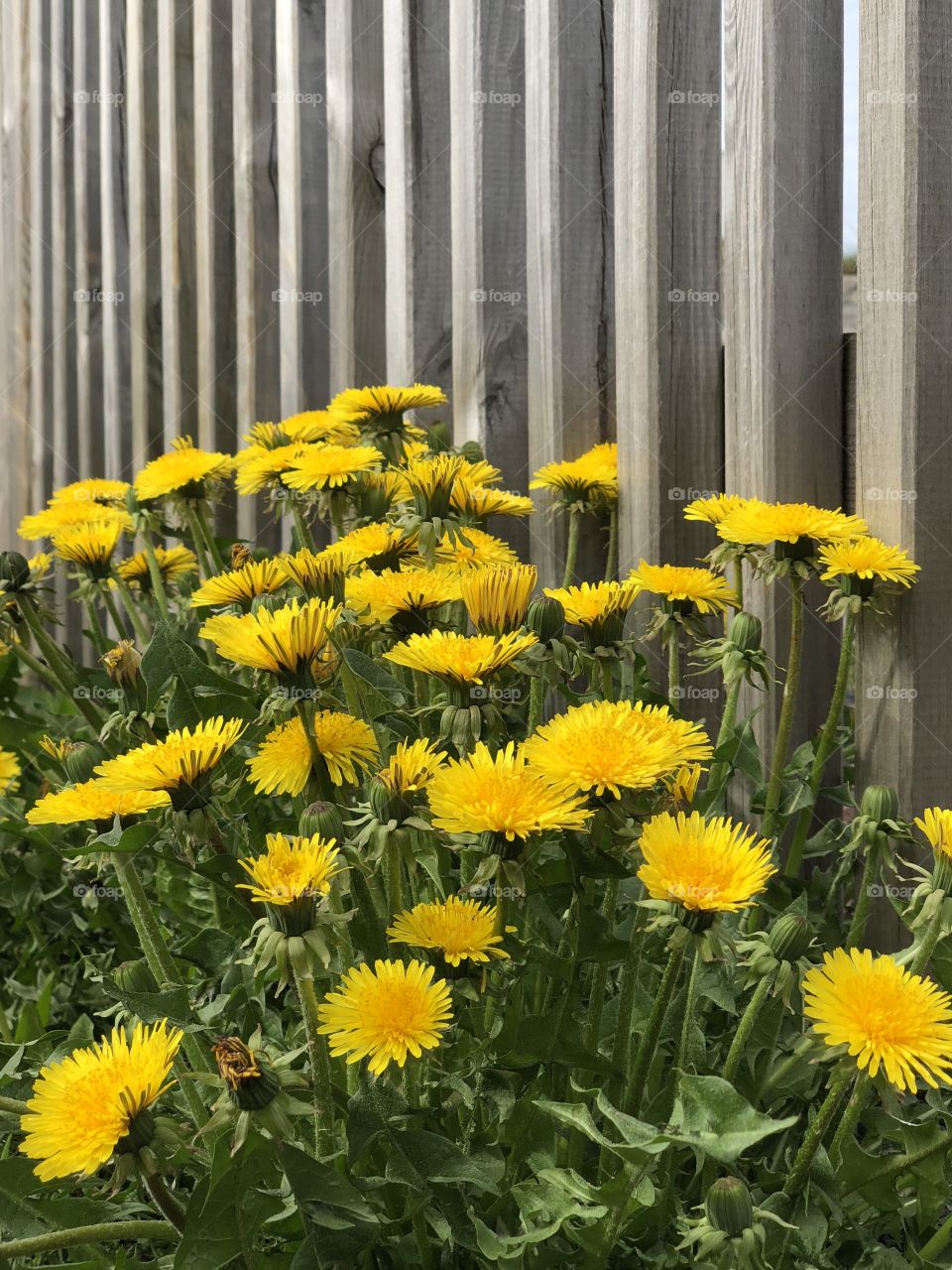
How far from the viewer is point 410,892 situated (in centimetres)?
116

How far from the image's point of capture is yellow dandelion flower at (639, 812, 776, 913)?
2.73 feet

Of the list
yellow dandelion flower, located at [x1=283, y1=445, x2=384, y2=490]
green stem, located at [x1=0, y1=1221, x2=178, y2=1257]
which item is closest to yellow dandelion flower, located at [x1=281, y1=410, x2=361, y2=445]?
yellow dandelion flower, located at [x1=283, y1=445, x2=384, y2=490]

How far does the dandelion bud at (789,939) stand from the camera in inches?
35.8

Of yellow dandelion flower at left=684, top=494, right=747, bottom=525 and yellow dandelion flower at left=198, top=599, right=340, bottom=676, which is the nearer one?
yellow dandelion flower at left=198, top=599, right=340, bottom=676

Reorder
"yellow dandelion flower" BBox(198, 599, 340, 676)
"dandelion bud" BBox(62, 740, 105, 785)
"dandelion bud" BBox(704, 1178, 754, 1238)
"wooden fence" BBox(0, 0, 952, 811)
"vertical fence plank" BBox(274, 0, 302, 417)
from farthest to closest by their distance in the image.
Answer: "vertical fence plank" BBox(274, 0, 302, 417) < "wooden fence" BBox(0, 0, 952, 811) < "dandelion bud" BBox(62, 740, 105, 785) < "yellow dandelion flower" BBox(198, 599, 340, 676) < "dandelion bud" BBox(704, 1178, 754, 1238)

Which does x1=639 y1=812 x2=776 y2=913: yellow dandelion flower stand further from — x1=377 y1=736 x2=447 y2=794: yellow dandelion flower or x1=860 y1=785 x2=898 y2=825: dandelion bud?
x1=860 y1=785 x2=898 y2=825: dandelion bud

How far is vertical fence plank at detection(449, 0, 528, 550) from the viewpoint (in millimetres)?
1984

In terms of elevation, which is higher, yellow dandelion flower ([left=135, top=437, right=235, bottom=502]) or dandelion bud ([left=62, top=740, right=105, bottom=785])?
yellow dandelion flower ([left=135, top=437, right=235, bottom=502])

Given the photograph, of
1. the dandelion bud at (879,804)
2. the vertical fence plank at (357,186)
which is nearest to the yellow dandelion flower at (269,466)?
the vertical fence plank at (357,186)

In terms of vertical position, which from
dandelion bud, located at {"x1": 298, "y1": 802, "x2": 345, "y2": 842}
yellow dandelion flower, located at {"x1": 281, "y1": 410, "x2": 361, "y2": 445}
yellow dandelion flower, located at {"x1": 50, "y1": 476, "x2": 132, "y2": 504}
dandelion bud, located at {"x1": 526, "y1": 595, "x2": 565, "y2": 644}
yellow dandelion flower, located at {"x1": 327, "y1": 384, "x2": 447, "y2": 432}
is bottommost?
dandelion bud, located at {"x1": 298, "y1": 802, "x2": 345, "y2": 842}

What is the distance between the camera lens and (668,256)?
1.71 metres

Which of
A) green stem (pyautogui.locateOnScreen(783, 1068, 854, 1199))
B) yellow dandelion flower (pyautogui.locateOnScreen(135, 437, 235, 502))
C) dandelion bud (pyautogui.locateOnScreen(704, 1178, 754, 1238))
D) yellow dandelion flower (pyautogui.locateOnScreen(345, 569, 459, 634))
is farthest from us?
yellow dandelion flower (pyautogui.locateOnScreen(135, 437, 235, 502))

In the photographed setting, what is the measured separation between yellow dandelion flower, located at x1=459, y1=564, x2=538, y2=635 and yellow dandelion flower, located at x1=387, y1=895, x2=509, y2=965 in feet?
0.79

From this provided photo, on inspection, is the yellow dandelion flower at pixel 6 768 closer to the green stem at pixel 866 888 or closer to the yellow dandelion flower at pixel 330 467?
the yellow dandelion flower at pixel 330 467
